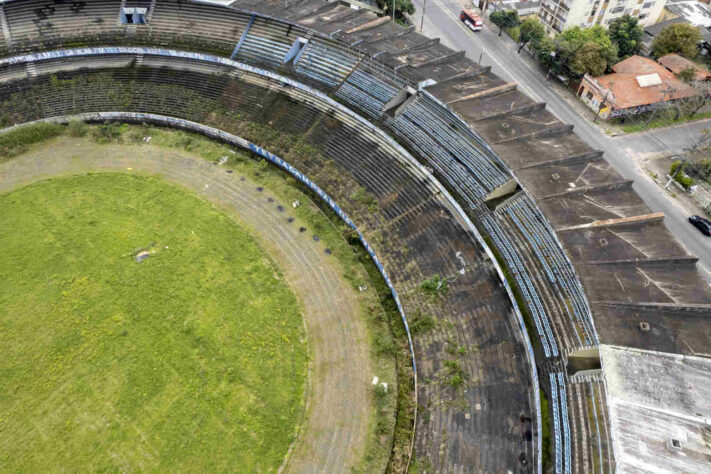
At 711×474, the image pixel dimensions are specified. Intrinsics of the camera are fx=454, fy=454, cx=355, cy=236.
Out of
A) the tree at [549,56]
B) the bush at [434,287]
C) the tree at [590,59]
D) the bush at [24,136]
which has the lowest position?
the bush at [434,287]

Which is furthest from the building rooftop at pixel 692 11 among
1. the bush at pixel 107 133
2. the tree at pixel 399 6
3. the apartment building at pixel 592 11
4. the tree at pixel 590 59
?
the bush at pixel 107 133

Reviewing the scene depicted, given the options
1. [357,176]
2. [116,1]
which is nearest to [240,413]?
[357,176]

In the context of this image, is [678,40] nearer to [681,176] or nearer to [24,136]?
[681,176]

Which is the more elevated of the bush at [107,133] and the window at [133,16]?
the window at [133,16]

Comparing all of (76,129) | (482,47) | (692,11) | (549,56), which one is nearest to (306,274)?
(76,129)

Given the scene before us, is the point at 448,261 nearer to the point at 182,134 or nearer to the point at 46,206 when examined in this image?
the point at 182,134

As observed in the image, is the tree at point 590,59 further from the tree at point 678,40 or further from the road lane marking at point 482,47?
the tree at point 678,40
